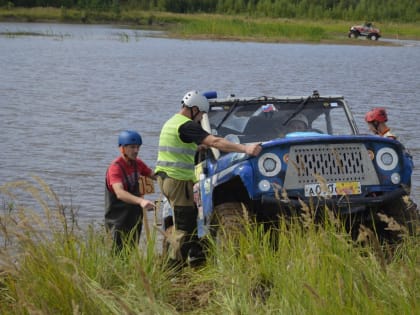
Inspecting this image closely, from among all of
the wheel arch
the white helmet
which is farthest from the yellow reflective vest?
the wheel arch

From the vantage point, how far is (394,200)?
8.90 meters

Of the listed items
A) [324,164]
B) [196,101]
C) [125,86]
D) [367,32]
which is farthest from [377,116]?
[367,32]

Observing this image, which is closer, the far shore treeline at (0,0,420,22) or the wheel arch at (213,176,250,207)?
the wheel arch at (213,176,250,207)

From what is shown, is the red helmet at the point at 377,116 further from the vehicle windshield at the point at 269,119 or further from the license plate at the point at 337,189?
the license plate at the point at 337,189

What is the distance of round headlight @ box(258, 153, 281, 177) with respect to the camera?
28.2 feet

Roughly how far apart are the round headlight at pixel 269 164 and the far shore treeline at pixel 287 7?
103 meters

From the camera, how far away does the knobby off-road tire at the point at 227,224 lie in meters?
8.00

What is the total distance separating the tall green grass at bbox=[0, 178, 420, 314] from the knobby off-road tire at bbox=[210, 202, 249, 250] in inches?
3.2

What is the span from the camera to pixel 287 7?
119 meters

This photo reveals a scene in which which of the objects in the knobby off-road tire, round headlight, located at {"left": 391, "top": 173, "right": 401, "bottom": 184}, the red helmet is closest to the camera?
the knobby off-road tire

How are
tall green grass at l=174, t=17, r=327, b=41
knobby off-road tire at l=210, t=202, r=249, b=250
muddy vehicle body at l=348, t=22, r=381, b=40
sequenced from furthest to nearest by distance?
muddy vehicle body at l=348, t=22, r=381, b=40
tall green grass at l=174, t=17, r=327, b=41
knobby off-road tire at l=210, t=202, r=249, b=250

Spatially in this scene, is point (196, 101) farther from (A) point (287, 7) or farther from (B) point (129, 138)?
(A) point (287, 7)

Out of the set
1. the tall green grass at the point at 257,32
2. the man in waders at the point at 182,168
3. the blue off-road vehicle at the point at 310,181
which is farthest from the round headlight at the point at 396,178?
the tall green grass at the point at 257,32

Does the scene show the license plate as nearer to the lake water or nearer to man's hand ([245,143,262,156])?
man's hand ([245,143,262,156])
